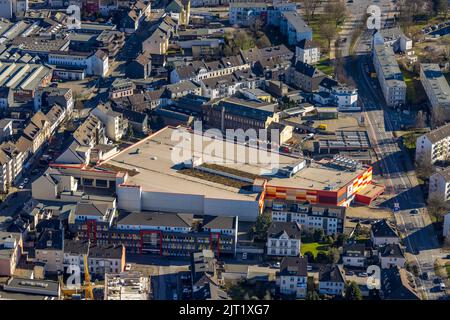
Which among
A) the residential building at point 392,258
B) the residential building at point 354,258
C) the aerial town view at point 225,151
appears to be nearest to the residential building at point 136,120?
the aerial town view at point 225,151

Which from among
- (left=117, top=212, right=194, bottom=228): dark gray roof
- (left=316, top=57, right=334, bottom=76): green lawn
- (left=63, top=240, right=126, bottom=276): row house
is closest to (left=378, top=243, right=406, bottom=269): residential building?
(left=117, top=212, right=194, bottom=228): dark gray roof

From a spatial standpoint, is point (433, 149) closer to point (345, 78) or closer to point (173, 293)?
point (345, 78)

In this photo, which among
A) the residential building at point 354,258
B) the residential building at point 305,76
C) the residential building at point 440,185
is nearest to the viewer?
the residential building at point 354,258

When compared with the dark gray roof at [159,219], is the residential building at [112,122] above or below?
above

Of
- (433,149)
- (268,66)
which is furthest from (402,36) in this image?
(433,149)

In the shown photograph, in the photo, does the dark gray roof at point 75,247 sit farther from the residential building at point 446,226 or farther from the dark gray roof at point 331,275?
the residential building at point 446,226

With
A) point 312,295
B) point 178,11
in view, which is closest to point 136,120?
point 312,295

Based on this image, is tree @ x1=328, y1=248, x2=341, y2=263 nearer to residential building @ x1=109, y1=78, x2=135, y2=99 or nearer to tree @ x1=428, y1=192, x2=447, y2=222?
tree @ x1=428, y1=192, x2=447, y2=222
